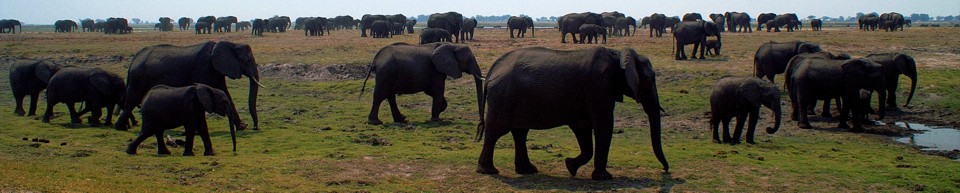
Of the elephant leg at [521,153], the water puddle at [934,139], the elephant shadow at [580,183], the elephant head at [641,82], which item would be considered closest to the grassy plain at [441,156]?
the elephant shadow at [580,183]

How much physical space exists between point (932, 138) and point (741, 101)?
14.7 ft

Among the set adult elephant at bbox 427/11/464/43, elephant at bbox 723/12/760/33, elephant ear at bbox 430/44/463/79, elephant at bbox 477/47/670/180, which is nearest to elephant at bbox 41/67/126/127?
elephant ear at bbox 430/44/463/79

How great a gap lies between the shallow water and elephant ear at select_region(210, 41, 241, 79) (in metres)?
12.2

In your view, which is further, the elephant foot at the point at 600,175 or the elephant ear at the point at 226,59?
the elephant ear at the point at 226,59

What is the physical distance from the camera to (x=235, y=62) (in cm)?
1880

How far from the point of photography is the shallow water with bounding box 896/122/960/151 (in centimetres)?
1711

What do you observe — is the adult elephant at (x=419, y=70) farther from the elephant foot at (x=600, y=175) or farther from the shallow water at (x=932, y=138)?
the shallow water at (x=932, y=138)

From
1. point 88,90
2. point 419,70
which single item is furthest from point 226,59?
point 419,70

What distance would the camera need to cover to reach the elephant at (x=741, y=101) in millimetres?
16328

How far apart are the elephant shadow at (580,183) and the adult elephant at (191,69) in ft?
26.0

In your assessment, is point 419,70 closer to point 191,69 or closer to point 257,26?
point 191,69

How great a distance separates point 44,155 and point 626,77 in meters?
8.24

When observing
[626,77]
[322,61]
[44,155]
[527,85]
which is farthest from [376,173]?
[322,61]

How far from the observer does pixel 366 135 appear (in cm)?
1747
